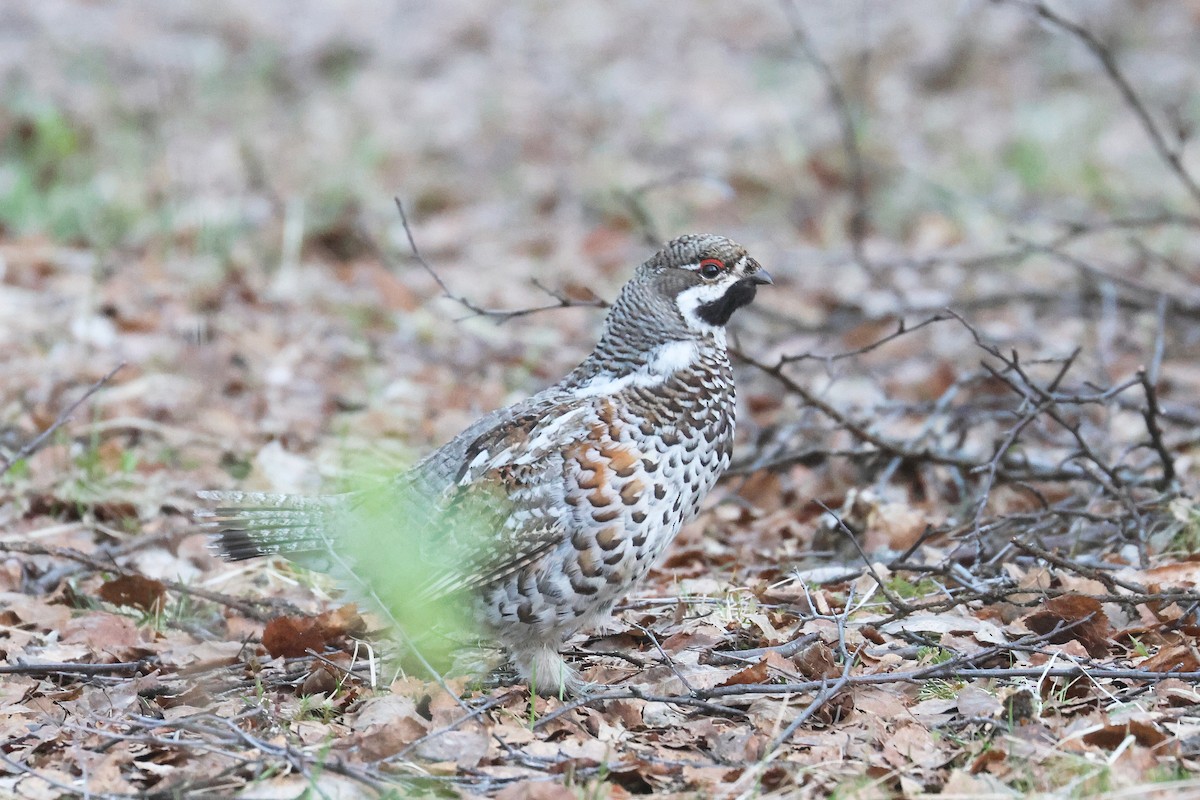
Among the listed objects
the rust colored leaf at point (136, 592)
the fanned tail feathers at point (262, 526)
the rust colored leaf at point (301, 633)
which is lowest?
the rust colored leaf at point (301, 633)

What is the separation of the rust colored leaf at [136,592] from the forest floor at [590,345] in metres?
0.02

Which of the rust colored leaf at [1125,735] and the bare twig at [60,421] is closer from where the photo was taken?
the rust colored leaf at [1125,735]

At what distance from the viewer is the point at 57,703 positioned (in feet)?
13.1

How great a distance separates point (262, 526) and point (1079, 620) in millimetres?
2555

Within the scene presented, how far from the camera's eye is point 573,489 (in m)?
4.01

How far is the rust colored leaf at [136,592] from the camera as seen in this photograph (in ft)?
15.5

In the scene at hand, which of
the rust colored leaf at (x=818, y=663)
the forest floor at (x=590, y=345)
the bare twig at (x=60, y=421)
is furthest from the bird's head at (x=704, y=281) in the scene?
the bare twig at (x=60, y=421)

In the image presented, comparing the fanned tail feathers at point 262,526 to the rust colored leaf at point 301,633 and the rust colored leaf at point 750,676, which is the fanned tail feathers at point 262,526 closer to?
the rust colored leaf at point 301,633

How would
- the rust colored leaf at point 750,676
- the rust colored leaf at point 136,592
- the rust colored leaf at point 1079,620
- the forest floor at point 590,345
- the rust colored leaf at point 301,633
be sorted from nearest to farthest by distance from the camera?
1. the forest floor at point 590,345
2. the rust colored leaf at point 750,676
3. the rust colored leaf at point 1079,620
4. the rust colored leaf at point 301,633
5. the rust colored leaf at point 136,592

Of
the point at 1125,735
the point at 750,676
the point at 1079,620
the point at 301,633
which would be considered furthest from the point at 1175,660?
the point at 301,633

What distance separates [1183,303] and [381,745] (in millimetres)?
4785

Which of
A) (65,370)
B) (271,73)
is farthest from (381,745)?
(271,73)

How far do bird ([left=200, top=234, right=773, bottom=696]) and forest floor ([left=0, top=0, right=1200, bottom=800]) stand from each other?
262 millimetres

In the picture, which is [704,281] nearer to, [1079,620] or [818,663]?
[818,663]
